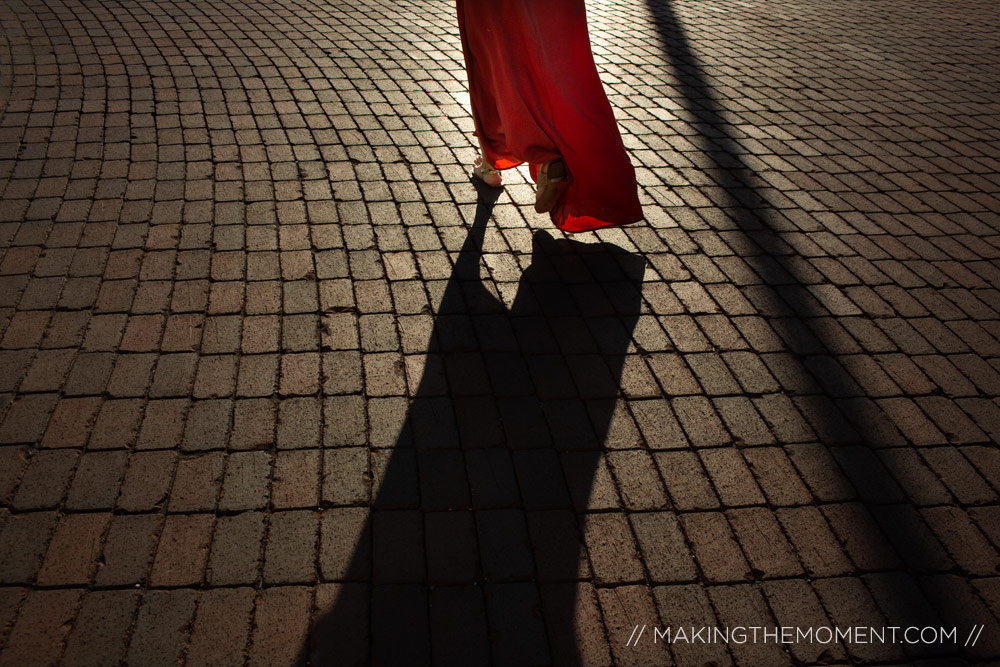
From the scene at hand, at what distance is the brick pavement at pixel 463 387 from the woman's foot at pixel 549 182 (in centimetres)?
27

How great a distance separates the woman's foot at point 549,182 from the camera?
3.82 metres

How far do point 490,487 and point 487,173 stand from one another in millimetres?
2484

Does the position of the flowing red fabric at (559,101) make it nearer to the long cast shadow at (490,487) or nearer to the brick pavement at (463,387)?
the brick pavement at (463,387)

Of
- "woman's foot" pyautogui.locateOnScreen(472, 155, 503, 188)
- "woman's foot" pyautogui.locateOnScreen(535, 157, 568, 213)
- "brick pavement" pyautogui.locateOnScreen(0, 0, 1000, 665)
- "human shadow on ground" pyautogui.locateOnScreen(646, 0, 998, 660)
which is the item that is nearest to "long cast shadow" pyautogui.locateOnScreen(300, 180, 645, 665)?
"brick pavement" pyautogui.locateOnScreen(0, 0, 1000, 665)

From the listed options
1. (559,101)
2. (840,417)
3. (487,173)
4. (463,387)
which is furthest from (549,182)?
(840,417)

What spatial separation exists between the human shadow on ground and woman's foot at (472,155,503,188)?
134 centimetres

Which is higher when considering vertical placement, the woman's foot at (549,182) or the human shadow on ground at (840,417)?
the woman's foot at (549,182)

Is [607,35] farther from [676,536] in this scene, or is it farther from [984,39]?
[676,536]

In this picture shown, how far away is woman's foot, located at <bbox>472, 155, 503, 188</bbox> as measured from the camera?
4.52 m

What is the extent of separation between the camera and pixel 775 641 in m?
2.24

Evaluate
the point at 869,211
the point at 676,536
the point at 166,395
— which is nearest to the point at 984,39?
the point at 869,211

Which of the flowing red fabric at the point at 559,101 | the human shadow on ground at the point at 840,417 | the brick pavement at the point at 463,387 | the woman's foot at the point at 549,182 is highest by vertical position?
the flowing red fabric at the point at 559,101

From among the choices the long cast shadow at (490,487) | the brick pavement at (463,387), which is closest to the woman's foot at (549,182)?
the brick pavement at (463,387)

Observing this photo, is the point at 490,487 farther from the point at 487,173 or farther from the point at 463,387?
the point at 487,173
